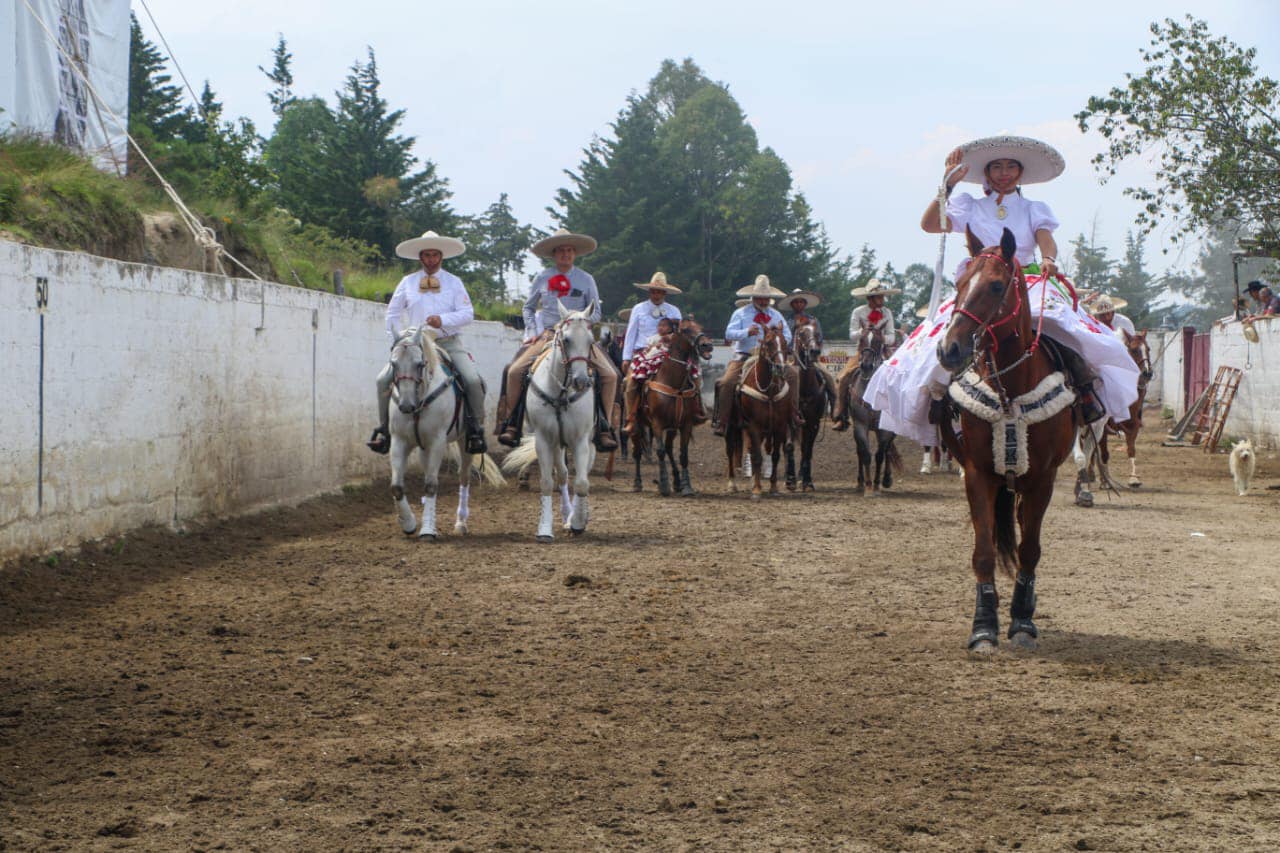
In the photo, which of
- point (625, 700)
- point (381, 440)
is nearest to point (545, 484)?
point (381, 440)

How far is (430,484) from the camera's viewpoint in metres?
11.2

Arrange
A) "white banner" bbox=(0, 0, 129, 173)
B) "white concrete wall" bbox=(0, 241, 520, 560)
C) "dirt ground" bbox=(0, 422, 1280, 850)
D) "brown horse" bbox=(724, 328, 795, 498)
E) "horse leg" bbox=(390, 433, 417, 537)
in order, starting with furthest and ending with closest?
"brown horse" bbox=(724, 328, 795, 498), "white banner" bbox=(0, 0, 129, 173), "horse leg" bbox=(390, 433, 417, 537), "white concrete wall" bbox=(0, 241, 520, 560), "dirt ground" bbox=(0, 422, 1280, 850)

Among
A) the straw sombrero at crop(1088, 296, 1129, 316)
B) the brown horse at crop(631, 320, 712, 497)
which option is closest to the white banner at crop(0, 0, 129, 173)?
the brown horse at crop(631, 320, 712, 497)

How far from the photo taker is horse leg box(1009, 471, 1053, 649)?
22.8ft

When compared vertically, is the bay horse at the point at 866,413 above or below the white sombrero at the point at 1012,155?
below

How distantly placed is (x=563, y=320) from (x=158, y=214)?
5641 millimetres

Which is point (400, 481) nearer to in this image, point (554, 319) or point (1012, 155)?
point (554, 319)

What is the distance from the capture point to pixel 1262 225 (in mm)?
22016

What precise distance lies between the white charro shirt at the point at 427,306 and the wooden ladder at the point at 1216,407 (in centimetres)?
1554

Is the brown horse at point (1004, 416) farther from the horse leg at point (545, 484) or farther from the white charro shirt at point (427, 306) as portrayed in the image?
the white charro shirt at point (427, 306)

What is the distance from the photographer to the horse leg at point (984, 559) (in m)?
6.82

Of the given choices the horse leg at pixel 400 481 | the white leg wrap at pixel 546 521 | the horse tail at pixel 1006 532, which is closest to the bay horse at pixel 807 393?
the white leg wrap at pixel 546 521

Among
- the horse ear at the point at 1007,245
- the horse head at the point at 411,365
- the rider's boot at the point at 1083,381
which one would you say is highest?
the horse ear at the point at 1007,245

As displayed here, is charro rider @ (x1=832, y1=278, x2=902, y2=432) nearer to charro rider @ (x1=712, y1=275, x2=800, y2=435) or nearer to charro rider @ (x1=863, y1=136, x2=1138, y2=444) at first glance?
charro rider @ (x1=712, y1=275, x2=800, y2=435)
